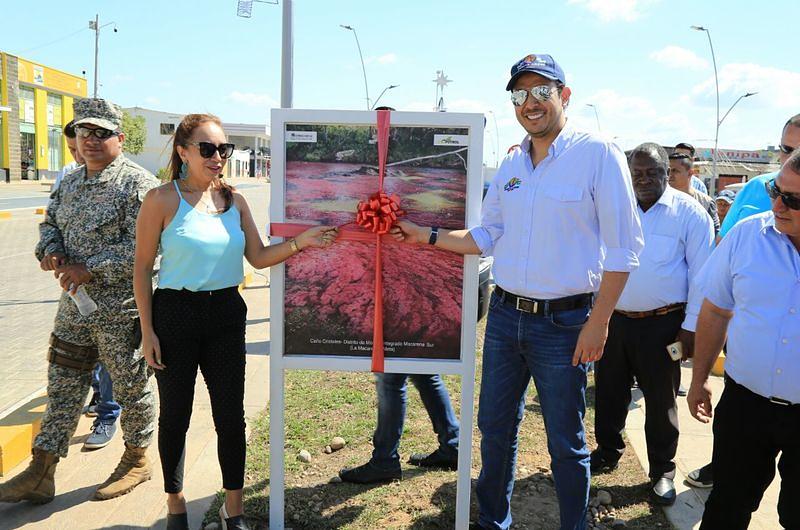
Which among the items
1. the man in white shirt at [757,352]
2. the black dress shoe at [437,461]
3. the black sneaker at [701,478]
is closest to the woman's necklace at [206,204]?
the black dress shoe at [437,461]

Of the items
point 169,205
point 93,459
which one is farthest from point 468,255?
point 93,459

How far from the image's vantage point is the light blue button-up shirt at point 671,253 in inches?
142

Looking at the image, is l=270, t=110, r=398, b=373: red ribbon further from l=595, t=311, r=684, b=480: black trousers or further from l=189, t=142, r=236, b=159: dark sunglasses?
l=595, t=311, r=684, b=480: black trousers

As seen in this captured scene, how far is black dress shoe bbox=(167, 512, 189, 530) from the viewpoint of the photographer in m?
3.03

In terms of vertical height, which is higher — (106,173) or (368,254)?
(106,173)

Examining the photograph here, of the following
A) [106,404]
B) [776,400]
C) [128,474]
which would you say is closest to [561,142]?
[776,400]

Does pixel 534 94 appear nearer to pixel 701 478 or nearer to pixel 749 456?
pixel 749 456

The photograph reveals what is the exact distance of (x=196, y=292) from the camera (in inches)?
112

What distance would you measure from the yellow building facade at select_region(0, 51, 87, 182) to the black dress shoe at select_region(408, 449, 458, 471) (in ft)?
117

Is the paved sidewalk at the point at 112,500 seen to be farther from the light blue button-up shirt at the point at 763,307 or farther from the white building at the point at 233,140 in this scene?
the white building at the point at 233,140

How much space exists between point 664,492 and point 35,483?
345 cm

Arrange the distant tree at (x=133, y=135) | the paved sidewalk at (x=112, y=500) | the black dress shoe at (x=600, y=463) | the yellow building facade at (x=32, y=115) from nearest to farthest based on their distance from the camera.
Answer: the paved sidewalk at (x=112, y=500)
the black dress shoe at (x=600, y=463)
the yellow building facade at (x=32, y=115)
the distant tree at (x=133, y=135)

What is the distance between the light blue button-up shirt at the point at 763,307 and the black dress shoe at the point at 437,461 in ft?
6.31

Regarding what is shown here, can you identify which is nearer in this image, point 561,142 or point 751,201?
point 561,142
